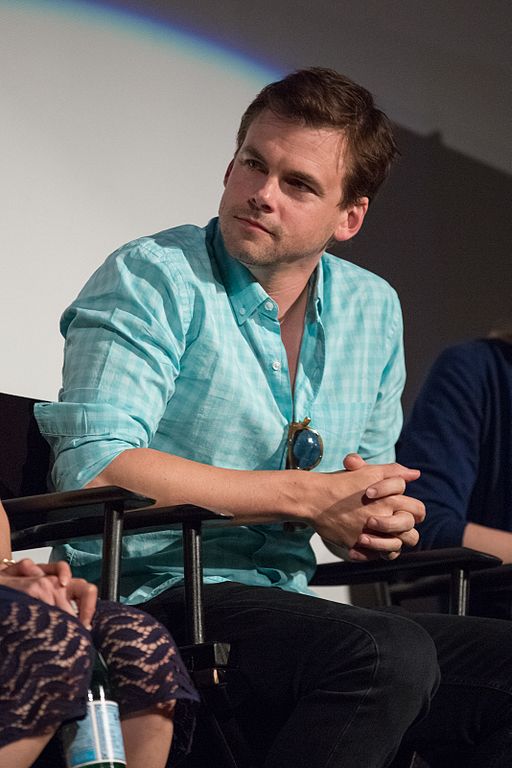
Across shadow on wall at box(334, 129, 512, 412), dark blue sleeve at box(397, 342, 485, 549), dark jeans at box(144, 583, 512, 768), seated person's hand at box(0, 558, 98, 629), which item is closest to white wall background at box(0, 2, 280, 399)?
shadow on wall at box(334, 129, 512, 412)

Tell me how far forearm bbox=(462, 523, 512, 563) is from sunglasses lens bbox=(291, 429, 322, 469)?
1.54 ft

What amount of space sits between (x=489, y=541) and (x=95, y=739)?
50.7 inches

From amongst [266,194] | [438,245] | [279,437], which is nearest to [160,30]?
[266,194]

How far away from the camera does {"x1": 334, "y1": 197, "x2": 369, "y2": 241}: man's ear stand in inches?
90.5

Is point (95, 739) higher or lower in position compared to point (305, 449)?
lower

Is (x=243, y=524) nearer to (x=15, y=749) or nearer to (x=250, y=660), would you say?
(x=250, y=660)

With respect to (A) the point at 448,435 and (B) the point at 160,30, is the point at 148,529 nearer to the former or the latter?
(A) the point at 448,435

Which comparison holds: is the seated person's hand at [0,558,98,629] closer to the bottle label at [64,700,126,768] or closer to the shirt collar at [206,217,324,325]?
the bottle label at [64,700,126,768]

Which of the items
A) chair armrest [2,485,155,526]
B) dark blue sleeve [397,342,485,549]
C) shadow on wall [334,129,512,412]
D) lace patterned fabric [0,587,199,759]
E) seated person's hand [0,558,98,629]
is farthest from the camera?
shadow on wall [334,129,512,412]

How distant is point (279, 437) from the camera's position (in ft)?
6.91

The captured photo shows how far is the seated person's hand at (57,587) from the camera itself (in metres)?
1.39

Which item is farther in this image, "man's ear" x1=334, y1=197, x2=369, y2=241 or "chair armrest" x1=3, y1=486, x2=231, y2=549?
"man's ear" x1=334, y1=197, x2=369, y2=241

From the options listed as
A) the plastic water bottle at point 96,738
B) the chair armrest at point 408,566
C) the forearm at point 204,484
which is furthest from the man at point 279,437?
the plastic water bottle at point 96,738

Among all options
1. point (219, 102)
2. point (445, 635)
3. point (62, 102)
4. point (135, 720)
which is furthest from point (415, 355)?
point (135, 720)
